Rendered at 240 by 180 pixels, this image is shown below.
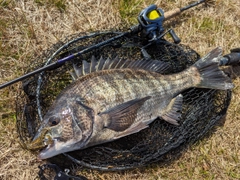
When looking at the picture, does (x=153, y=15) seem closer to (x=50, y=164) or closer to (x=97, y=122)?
(x=97, y=122)

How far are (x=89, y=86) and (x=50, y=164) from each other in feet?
3.28

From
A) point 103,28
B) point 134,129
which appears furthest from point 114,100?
point 103,28

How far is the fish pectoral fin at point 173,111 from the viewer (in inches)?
131

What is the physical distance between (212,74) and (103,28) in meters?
1.56

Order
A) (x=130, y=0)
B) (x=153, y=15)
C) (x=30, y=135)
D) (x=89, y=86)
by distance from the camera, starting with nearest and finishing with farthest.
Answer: (x=89, y=86) → (x=30, y=135) → (x=153, y=15) → (x=130, y=0)

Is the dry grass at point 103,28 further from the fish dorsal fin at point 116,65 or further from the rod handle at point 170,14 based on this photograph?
the fish dorsal fin at point 116,65

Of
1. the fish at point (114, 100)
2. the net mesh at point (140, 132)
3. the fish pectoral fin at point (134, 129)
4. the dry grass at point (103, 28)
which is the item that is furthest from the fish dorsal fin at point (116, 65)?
the dry grass at point (103, 28)

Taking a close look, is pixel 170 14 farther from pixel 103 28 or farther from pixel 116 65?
pixel 116 65

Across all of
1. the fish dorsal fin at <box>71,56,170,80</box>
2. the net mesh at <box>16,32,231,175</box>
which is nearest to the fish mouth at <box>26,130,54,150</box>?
the net mesh at <box>16,32,231,175</box>

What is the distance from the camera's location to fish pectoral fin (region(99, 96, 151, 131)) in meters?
2.89

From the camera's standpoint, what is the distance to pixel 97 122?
284 centimetres

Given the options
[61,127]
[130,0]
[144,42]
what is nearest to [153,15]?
[144,42]

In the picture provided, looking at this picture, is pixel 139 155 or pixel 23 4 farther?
pixel 23 4

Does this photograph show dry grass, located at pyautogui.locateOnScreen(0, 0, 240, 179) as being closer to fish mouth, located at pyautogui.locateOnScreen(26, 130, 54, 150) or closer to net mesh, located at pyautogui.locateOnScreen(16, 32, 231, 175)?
net mesh, located at pyautogui.locateOnScreen(16, 32, 231, 175)
